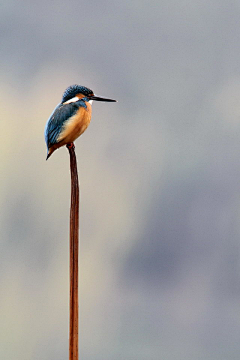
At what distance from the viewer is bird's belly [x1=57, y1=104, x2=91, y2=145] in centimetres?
251

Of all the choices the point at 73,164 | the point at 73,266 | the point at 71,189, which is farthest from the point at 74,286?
the point at 73,164

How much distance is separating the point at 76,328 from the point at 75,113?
48.4 inches

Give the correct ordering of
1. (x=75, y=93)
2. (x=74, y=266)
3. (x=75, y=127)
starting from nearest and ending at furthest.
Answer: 1. (x=74, y=266)
2. (x=75, y=127)
3. (x=75, y=93)

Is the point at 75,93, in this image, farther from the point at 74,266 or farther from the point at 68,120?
the point at 74,266

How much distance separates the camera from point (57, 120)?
255 centimetres

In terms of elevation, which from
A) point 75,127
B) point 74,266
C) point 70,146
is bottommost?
point 74,266

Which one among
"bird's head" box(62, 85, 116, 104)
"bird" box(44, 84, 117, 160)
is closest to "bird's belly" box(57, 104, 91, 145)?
"bird" box(44, 84, 117, 160)

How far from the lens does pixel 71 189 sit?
2.38 meters

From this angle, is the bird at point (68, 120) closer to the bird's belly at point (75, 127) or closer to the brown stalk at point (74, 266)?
the bird's belly at point (75, 127)

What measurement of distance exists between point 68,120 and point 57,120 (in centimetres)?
7

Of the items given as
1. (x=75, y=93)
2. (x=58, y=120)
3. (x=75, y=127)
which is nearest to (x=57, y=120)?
(x=58, y=120)

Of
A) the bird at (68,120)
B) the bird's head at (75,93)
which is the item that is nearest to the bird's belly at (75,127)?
the bird at (68,120)

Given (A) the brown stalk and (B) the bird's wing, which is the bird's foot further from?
(A) the brown stalk

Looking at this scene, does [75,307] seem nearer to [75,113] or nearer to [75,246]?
[75,246]
